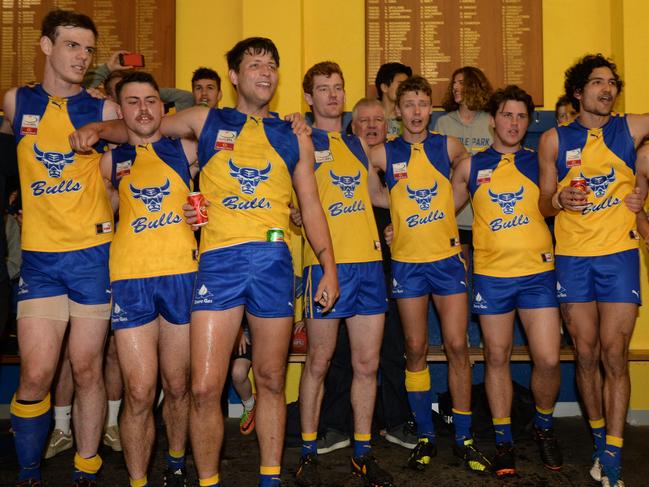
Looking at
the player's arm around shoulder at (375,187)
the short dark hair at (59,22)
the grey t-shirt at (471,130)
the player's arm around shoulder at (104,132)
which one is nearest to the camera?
the player's arm around shoulder at (104,132)

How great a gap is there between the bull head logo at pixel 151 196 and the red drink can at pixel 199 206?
380 mm

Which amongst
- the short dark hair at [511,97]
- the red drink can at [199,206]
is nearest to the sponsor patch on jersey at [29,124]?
the red drink can at [199,206]

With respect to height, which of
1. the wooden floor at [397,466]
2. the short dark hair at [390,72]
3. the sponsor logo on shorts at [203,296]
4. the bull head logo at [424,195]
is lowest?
the wooden floor at [397,466]

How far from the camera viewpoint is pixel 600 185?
3764mm

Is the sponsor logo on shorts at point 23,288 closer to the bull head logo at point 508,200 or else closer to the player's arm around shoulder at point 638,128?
the bull head logo at point 508,200

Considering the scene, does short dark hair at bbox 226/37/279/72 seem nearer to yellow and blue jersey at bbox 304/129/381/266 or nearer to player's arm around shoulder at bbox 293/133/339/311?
player's arm around shoulder at bbox 293/133/339/311

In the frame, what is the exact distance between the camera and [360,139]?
408 cm

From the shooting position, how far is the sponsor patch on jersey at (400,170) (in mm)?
4121

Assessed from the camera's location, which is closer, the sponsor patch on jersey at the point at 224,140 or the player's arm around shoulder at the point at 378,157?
the sponsor patch on jersey at the point at 224,140

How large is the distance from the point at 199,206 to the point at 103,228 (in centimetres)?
79

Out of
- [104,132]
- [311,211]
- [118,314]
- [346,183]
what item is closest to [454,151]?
[346,183]

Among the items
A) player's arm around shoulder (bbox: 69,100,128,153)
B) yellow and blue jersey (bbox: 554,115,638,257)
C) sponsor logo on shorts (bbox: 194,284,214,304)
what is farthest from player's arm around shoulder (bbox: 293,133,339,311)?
yellow and blue jersey (bbox: 554,115,638,257)

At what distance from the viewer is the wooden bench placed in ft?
16.0

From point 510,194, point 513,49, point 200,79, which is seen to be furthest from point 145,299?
point 513,49
